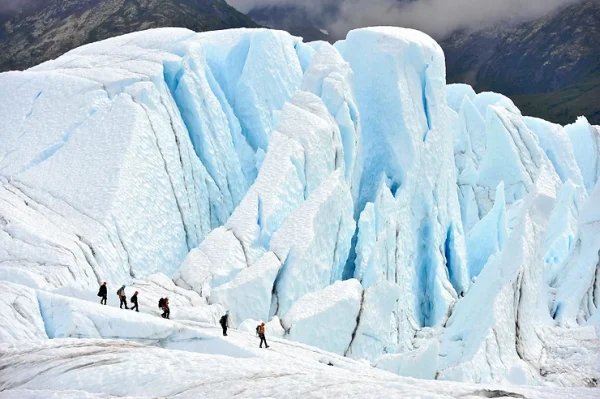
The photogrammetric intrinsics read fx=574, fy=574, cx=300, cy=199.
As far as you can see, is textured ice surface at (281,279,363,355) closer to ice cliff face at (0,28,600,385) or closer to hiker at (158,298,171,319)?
ice cliff face at (0,28,600,385)

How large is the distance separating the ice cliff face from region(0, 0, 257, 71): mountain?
98096mm

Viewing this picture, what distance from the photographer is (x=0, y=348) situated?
10758 mm

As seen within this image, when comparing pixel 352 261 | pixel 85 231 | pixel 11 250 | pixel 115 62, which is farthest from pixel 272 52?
pixel 11 250

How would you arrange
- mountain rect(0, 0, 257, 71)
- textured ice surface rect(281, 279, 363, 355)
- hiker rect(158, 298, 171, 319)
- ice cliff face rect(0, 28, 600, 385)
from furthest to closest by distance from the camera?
mountain rect(0, 0, 257, 71) → ice cliff face rect(0, 28, 600, 385) → textured ice surface rect(281, 279, 363, 355) → hiker rect(158, 298, 171, 319)

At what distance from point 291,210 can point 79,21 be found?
124 metres

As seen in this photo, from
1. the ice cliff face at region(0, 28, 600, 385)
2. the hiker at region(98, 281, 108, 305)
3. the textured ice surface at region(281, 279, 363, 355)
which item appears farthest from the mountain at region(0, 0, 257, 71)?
the hiker at region(98, 281, 108, 305)

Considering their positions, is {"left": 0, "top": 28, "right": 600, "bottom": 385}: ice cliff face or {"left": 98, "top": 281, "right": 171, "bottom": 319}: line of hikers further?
{"left": 0, "top": 28, "right": 600, "bottom": 385}: ice cliff face

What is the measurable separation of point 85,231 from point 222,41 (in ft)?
47.5

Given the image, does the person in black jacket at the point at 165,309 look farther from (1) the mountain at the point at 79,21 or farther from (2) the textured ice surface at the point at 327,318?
(1) the mountain at the point at 79,21

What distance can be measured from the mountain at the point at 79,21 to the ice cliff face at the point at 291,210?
98096 millimetres

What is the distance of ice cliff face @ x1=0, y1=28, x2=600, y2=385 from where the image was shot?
16.8 metres

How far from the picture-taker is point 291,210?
2150cm

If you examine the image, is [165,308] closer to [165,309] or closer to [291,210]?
[165,309]

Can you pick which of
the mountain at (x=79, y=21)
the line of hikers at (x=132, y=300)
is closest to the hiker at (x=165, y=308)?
the line of hikers at (x=132, y=300)
